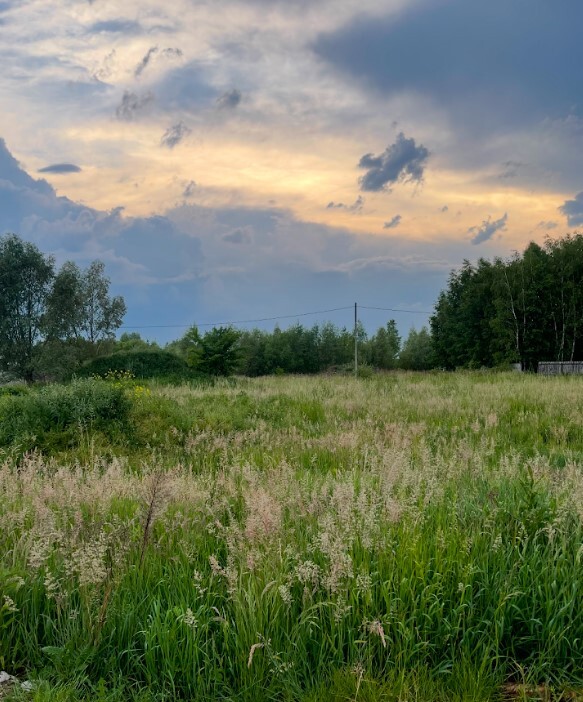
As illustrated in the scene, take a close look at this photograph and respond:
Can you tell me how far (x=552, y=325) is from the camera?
182 feet

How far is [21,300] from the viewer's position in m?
42.2

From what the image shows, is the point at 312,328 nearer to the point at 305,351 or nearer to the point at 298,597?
the point at 305,351

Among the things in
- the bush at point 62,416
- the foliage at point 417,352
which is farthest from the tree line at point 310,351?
the bush at point 62,416

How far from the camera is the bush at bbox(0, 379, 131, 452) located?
10484 millimetres

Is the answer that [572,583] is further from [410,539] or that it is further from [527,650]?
[410,539]

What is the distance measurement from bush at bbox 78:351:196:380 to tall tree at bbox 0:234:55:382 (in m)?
4.82

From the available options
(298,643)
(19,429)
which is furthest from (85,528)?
(19,429)

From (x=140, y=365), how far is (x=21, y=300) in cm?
1169

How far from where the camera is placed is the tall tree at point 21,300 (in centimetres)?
4097

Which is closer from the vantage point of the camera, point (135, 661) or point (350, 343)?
point (135, 661)

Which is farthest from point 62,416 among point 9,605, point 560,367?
point 560,367

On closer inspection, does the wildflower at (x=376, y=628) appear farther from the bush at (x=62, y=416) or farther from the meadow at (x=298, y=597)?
the bush at (x=62, y=416)

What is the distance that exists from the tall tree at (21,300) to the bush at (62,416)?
31233mm

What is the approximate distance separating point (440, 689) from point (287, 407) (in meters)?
12.4
